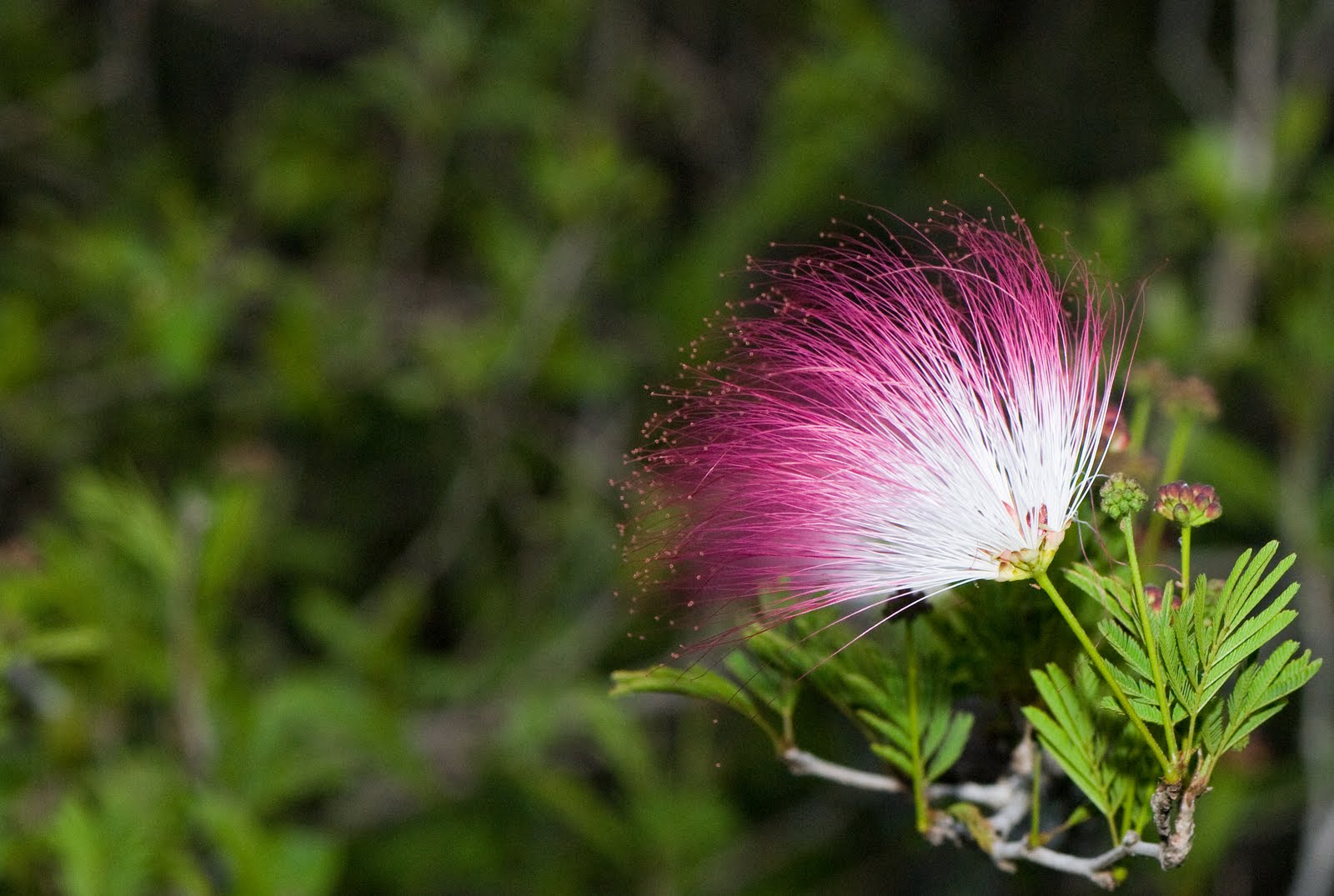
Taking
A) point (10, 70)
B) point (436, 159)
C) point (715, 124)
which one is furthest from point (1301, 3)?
point (10, 70)

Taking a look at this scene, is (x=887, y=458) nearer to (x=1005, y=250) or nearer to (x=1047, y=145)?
(x=1005, y=250)

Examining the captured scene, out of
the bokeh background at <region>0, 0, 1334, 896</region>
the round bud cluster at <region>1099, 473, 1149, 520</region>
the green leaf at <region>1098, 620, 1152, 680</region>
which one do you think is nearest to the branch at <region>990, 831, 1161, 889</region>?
the green leaf at <region>1098, 620, 1152, 680</region>

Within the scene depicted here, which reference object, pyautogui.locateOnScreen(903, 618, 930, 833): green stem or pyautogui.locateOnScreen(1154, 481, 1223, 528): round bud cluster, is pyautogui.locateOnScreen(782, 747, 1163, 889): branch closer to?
pyautogui.locateOnScreen(903, 618, 930, 833): green stem

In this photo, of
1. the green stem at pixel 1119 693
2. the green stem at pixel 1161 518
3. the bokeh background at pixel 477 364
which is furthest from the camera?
the bokeh background at pixel 477 364

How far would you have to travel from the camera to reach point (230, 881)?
160 centimetres

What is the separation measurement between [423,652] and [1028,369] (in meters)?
2.73

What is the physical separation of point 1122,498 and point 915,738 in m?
0.25

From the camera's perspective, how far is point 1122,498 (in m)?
0.73

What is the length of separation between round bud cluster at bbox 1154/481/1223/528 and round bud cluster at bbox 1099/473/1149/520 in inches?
0.5

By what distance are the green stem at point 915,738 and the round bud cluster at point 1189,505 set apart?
217 millimetres

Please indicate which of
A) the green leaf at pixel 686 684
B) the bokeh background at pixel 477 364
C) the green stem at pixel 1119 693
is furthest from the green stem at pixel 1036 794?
the bokeh background at pixel 477 364

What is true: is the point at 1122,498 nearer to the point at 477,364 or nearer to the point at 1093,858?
the point at 1093,858

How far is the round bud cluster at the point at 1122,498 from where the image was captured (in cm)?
72

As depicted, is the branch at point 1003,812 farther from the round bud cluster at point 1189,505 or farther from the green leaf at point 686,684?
the round bud cluster at point 1189,505
